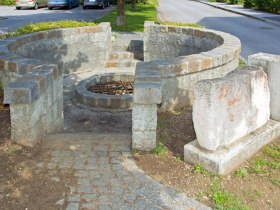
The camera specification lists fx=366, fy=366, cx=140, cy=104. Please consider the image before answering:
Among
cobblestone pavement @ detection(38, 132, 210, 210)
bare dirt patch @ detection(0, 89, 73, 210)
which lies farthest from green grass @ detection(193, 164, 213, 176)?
bare dirt patch @ detection(0, 89, 73, 210)

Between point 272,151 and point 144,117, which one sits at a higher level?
point 144,117

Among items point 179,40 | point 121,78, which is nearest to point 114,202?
point 121,78

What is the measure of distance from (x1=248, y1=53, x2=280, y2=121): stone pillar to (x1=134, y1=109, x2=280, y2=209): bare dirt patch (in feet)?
1.77

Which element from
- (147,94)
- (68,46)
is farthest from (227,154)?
(68,46)

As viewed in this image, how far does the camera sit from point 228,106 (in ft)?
14.9

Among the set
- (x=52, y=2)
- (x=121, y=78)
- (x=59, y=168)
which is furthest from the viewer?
(x=52, y=2)

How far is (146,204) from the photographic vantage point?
3.92 metres

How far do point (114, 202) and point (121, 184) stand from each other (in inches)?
14.2

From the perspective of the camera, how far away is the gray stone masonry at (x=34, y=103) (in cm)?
478

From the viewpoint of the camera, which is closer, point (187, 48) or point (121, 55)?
point (187, 48)

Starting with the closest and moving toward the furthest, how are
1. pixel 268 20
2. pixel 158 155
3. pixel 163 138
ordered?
pixel 158 155, pixel 163 138, pixel 268 20

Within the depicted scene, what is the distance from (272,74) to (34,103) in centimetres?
352

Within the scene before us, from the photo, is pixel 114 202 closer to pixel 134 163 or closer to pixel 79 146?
pixel 134 163

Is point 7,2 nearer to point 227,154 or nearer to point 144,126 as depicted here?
point 144,126
